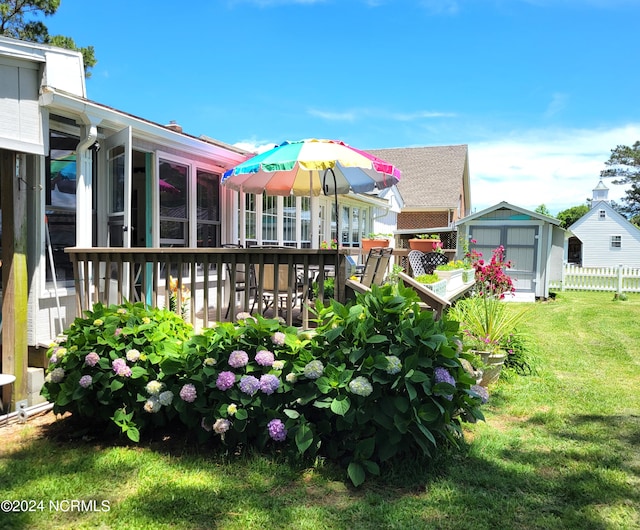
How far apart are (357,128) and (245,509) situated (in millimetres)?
26804

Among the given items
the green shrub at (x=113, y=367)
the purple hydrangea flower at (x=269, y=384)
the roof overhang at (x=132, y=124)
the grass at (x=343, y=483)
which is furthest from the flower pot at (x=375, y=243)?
the purple hydrangea flower at (x=269, y=384)

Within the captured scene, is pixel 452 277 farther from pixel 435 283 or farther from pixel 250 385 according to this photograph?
pixel 250 385

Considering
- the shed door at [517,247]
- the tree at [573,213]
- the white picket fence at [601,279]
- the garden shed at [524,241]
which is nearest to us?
the garden shed at [524,241]

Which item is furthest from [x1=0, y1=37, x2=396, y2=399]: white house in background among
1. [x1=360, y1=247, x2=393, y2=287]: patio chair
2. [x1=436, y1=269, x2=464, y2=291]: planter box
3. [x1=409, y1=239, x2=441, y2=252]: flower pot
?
[x1=409, y1=239, x2=441, y2=252]: flower pot

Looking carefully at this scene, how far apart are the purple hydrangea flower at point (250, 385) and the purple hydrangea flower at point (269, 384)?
32mm

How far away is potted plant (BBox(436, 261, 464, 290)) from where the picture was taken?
8.12 m

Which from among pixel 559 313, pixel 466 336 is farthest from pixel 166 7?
pixel 559 313

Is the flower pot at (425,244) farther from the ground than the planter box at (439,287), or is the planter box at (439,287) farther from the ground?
the flower pot at (425,244)

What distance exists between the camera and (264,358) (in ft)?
10.4

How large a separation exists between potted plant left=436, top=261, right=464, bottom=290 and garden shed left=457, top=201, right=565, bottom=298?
7158 mm

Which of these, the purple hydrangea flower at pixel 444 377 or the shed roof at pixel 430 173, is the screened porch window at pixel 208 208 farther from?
the shed roof at pixel 430 173

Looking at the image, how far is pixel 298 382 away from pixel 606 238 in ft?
124

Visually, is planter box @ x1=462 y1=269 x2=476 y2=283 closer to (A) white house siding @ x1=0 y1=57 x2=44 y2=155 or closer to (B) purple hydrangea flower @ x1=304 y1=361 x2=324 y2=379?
(B) purple hydrangea flower @ x1=304 y1=361 x2=324 y2=379

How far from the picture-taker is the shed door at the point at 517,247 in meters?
16.0
